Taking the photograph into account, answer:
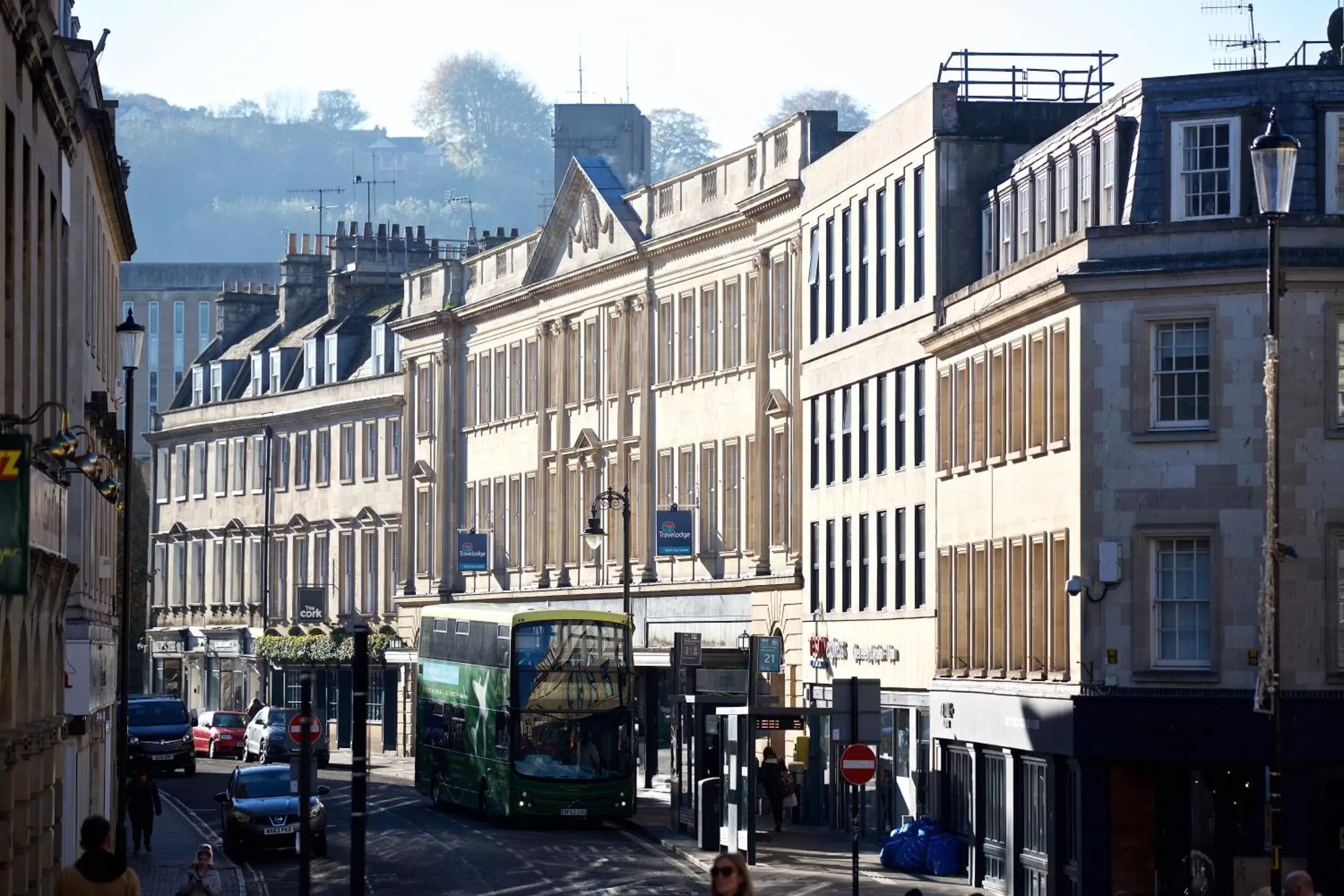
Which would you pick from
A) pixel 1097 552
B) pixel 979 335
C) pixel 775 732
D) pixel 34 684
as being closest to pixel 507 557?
pixel 775 732

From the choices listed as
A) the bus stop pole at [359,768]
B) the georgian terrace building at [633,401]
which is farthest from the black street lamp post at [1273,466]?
the georgian terrace building at [633,401]

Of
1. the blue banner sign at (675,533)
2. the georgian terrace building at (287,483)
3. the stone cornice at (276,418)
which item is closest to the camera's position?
the blue banner sign at (675,533)

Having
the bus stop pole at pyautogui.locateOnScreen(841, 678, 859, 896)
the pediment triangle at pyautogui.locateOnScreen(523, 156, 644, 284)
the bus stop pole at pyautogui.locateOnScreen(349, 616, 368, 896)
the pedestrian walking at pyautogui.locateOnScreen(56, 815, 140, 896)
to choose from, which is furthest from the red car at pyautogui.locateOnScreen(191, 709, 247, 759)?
the pedestrian walking at pyautogui.locateOnScreen(56, 815, 140, 896)

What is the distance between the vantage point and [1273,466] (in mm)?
26641

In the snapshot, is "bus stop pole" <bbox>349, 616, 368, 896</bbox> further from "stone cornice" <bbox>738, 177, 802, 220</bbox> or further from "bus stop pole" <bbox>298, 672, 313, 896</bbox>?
"stone cornice" <bbox>738, 177, 802, 220</bbox>

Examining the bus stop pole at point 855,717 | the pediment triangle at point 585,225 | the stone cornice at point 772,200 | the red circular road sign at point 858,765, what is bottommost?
the red circular road sign at point 858,765

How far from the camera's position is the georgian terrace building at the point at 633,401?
209 feet

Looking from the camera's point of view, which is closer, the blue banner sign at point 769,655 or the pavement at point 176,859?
the pavement at point 176,859

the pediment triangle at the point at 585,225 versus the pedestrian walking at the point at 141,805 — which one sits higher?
the pediment triangle at the point at 585,225

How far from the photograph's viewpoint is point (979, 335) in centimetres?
4419

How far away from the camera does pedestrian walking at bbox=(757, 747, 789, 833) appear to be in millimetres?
54500

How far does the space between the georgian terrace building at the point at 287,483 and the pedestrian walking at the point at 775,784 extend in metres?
36.4

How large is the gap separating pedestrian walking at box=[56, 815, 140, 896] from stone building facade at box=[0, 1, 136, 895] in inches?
78.7

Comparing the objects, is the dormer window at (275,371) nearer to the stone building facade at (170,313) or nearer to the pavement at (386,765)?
the pavement at (386,765)
